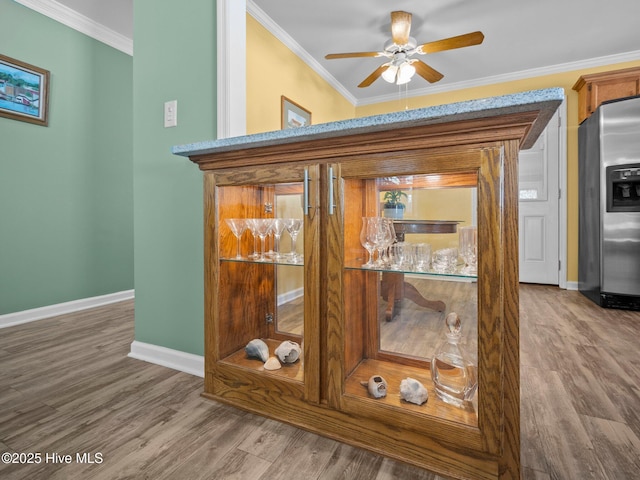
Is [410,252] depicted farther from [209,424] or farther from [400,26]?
[400,26]

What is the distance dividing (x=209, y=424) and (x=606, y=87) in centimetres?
458

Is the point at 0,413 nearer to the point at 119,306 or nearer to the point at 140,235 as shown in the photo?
the point at 140,235

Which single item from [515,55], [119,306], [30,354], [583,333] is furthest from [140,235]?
[515,55]

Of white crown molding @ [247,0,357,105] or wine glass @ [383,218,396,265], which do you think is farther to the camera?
white crown molding @ [247,0,357,105]

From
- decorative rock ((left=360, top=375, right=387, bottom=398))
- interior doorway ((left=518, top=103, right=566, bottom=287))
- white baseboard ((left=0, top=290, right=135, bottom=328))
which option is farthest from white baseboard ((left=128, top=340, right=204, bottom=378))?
interior doorway ((left=518, top=103, right=566, bottom=287))

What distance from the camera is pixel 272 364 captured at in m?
1.28

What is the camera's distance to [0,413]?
1.29 meters

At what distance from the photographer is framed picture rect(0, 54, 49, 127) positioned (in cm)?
245

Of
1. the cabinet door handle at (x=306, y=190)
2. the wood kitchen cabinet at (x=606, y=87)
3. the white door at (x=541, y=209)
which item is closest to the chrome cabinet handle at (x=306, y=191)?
the cabinet door handle at (x=306, y=190)

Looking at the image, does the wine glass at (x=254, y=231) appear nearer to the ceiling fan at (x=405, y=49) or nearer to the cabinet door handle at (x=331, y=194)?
the cabinet door handle at (x=331, y=194)

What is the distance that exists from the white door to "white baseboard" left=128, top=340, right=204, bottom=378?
384cm

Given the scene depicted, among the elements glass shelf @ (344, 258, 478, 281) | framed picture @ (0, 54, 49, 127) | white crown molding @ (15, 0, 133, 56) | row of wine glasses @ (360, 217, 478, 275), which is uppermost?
white crown molding @ (15, 0, 133, 56)

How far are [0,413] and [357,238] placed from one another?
5.06ft

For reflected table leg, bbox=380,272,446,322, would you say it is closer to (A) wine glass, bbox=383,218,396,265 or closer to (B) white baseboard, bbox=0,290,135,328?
(A) wine glass, bbox=383,218,396,265
